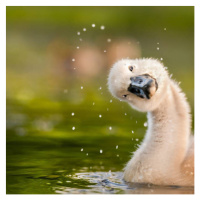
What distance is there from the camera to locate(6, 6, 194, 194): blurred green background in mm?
5828

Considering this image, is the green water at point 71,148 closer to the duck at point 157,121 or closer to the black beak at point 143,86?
the duck at point 157,121

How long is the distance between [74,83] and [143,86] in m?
6.36

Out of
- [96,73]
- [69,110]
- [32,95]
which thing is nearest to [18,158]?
[69,110]

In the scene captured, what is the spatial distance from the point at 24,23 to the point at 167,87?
27.5 feet

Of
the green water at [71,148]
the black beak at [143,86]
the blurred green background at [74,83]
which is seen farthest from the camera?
the blurred green background at [74,83]

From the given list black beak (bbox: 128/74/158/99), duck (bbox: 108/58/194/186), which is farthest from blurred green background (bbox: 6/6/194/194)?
black beak (bbox: 128/74/158/99)

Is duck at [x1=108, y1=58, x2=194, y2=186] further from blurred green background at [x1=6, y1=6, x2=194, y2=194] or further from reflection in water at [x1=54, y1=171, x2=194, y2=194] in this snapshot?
blurred green background at [x1=6, y1=6, x2=194, y2=194]

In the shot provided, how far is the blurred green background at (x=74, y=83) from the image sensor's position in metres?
5.83

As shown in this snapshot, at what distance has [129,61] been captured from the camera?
4926 mm

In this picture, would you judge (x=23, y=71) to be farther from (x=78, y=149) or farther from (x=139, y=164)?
(x=139, y=164)

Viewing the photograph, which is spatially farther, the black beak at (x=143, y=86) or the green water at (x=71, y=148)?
the green water at (x=71, y=148)

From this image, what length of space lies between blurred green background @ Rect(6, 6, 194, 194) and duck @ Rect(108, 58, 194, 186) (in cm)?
51

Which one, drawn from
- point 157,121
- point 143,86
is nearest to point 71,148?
point 157,121

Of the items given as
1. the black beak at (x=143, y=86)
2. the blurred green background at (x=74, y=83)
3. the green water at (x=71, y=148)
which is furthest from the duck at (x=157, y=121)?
the blurred green background at (x=74, y=83)
